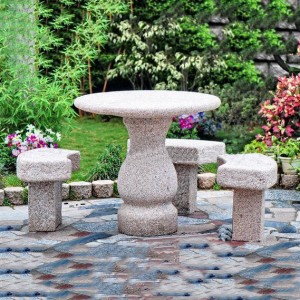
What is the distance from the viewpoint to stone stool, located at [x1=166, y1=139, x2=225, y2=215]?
8.54m

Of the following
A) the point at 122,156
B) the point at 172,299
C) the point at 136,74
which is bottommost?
the point at 172,299

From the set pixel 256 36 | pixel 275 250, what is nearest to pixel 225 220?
pixel 275 250

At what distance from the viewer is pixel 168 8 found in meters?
13.1

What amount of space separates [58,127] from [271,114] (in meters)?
2.35

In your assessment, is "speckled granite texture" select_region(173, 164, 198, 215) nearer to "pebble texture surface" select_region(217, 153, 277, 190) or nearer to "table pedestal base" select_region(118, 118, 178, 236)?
"table pedestal base" select_region(118, 118, 178, 236)

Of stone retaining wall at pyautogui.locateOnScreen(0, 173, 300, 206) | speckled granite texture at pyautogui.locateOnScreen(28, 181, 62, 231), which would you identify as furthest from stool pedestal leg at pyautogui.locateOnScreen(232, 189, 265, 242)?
stone retaining wall at pyautogui.locateOnScreen(0, 173, 300, 206)

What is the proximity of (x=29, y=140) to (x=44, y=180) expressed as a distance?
6.79 feet

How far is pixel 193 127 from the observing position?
11.5 meters

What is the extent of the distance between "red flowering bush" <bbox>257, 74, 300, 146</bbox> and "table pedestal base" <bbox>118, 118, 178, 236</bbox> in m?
2.51

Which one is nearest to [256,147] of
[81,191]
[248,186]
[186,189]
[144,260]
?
[186,189]

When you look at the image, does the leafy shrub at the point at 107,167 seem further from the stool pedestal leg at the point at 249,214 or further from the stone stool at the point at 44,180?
the stool pedestal leg at the point at 249,214

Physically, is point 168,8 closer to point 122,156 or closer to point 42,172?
point 122,156

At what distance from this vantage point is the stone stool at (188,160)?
8.54 metres

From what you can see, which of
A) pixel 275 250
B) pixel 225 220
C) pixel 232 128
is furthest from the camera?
pixel 232 128
